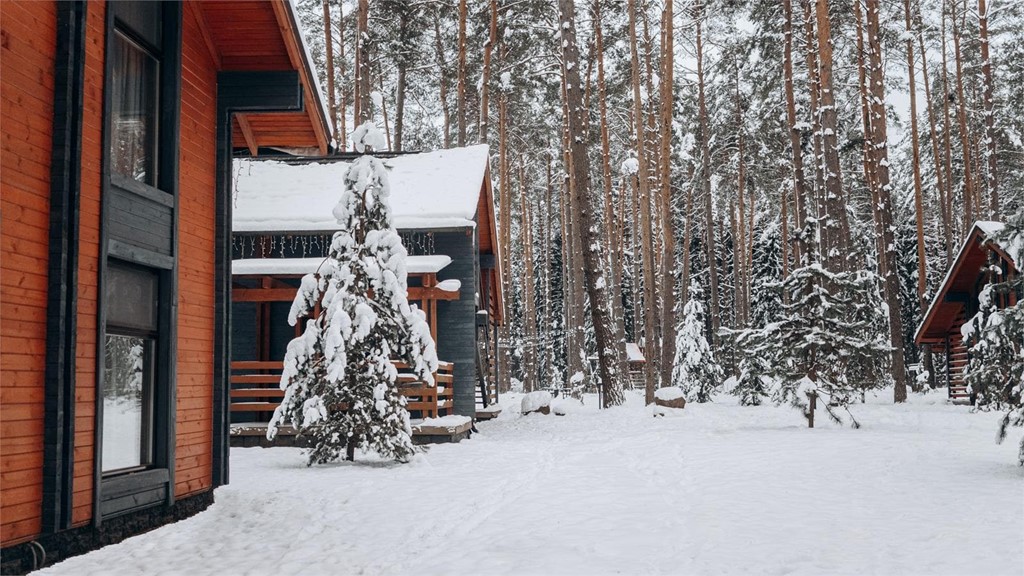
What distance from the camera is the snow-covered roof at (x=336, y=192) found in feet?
56.5

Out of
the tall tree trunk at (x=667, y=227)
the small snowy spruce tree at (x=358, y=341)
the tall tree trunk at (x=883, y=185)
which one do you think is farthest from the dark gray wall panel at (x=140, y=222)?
the tall tree trunk at (x=883, y=185)

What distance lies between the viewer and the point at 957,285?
24.1 meters

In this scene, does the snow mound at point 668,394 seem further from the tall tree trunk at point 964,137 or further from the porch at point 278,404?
the tall tree trunk at point 964,137

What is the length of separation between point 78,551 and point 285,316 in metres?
11.5

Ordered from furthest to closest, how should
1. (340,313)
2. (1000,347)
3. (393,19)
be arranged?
(393,19) < (340,313) < (1000,347)

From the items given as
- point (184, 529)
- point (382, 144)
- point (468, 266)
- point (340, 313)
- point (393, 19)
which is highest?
point (393, 19)

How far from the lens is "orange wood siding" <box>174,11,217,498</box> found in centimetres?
834

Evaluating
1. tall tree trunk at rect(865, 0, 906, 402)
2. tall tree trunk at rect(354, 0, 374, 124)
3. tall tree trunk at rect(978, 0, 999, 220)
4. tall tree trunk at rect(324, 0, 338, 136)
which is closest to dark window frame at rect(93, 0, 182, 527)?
tall tree trunk at rect(354, 0, 374, 124)

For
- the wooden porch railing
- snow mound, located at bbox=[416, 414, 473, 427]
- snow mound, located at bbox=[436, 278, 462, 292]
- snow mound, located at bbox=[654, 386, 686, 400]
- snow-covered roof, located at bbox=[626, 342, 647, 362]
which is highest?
snow mound, located at bbox=[436, 278, 462, 292]

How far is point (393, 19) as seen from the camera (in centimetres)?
2648

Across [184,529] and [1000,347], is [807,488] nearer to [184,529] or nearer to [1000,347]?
[1000,347]

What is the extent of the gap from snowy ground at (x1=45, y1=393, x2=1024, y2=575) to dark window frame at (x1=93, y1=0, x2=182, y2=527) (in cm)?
45

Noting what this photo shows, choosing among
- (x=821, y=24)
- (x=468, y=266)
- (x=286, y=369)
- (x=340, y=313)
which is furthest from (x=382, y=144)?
(x=821, y=24)

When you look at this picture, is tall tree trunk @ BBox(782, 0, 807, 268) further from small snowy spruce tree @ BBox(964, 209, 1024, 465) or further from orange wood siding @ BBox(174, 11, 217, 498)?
orange wood siding @ BBox(174, 11, 217, 498)
